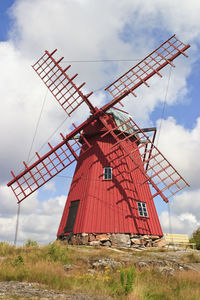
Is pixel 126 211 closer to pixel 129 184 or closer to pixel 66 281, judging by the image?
pixel 129 184

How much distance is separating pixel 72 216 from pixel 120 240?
3.61 metres

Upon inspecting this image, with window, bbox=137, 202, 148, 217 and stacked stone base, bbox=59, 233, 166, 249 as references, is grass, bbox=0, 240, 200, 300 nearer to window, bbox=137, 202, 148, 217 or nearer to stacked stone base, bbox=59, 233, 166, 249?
stacked stone base, bbox=59, 233, 166, 249

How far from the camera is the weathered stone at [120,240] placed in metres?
15.7

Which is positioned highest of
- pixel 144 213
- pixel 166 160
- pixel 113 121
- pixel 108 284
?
pixel 113 121

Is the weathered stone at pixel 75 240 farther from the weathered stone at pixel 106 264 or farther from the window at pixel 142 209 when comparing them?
the weathered stone at pixel 106 264

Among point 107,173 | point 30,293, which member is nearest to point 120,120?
point 107,173

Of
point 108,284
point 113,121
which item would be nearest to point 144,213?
point 113,121

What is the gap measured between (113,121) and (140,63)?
4494mm

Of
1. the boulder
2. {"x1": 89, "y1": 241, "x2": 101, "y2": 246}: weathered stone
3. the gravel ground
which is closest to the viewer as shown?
the gravel ground

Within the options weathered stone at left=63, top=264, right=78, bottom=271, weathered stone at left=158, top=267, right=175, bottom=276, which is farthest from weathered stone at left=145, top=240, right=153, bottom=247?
weathered stone at left=63, top=264, right=78, bottom=271

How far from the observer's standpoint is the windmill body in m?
16.4

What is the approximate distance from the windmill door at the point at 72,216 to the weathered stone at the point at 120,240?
111 inches

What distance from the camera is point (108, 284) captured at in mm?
8430

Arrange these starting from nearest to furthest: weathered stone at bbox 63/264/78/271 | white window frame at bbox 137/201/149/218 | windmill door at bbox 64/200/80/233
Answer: weathered stone at bbox 63/264/78/271, windmill door at bbox 64/200/80/233, white window frame at bbox 137/201/149/218
